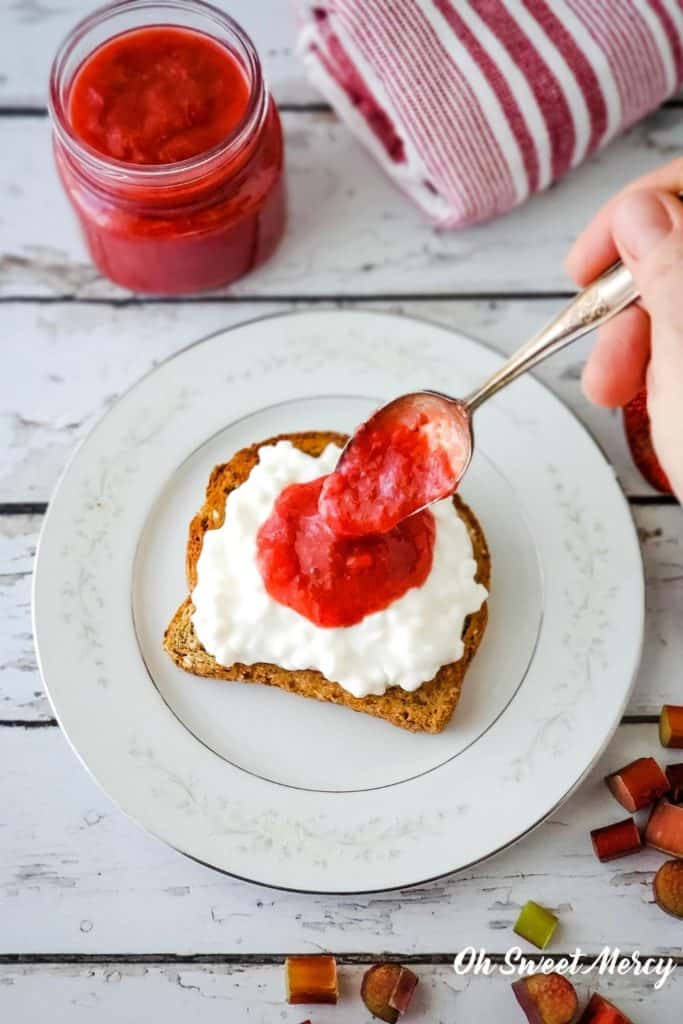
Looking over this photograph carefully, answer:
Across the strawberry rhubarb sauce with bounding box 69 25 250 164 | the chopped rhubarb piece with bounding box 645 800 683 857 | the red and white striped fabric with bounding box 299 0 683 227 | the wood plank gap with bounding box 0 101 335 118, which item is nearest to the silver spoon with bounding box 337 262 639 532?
the red and white striped fabric with bounding box 299 0 683 227

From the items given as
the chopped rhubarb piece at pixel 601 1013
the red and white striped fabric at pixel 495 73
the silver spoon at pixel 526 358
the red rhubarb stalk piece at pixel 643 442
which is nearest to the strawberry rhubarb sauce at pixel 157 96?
the red and white striped fabric at pixel 495 73

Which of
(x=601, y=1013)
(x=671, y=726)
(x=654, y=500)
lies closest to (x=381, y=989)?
(x=601, y=1013)

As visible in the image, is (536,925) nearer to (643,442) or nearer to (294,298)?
(643,442)

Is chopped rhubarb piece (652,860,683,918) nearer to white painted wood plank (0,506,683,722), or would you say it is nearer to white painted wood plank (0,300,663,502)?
white painted wood plank (0,506,683,722)

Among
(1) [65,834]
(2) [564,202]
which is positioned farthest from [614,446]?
(1) [65,834]

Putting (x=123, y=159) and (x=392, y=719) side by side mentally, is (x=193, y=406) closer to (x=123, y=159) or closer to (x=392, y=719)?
(x=123, y=159)

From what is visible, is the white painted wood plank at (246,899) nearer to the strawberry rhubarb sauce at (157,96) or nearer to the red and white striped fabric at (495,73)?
the strawberry rhubarb sauce at (157,96)
